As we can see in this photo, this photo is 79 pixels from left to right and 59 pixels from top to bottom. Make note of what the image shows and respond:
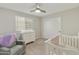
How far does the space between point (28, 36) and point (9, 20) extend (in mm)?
373

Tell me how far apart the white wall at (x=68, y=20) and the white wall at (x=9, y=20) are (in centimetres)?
A: 12

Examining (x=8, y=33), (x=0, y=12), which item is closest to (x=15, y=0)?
(x=0, y=12)

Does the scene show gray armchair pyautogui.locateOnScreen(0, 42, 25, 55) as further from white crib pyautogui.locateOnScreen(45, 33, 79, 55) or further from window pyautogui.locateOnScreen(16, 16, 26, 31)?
white crib pyautogui.locateOnScreen(45, 33, 79, 55)

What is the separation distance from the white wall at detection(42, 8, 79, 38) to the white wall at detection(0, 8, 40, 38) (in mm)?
125

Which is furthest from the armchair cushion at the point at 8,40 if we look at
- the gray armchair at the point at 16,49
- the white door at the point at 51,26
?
the white door at the point at 51,26

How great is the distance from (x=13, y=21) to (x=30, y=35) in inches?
13.0

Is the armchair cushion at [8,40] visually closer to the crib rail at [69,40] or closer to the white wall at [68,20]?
the white wall at [68,20]

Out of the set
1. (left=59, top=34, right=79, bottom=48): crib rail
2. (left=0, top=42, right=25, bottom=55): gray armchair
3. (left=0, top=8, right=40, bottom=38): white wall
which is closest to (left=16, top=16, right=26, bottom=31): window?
(left=0, top=8, right=40, bottom=38): white wall

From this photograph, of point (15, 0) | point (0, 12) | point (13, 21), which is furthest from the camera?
point (13, 21)

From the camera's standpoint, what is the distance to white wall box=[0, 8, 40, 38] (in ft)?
4.05

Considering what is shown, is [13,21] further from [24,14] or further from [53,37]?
[53,37]

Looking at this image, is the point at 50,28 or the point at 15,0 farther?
the point at 50,28

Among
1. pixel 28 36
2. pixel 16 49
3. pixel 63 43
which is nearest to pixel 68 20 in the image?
pixel 63 43
